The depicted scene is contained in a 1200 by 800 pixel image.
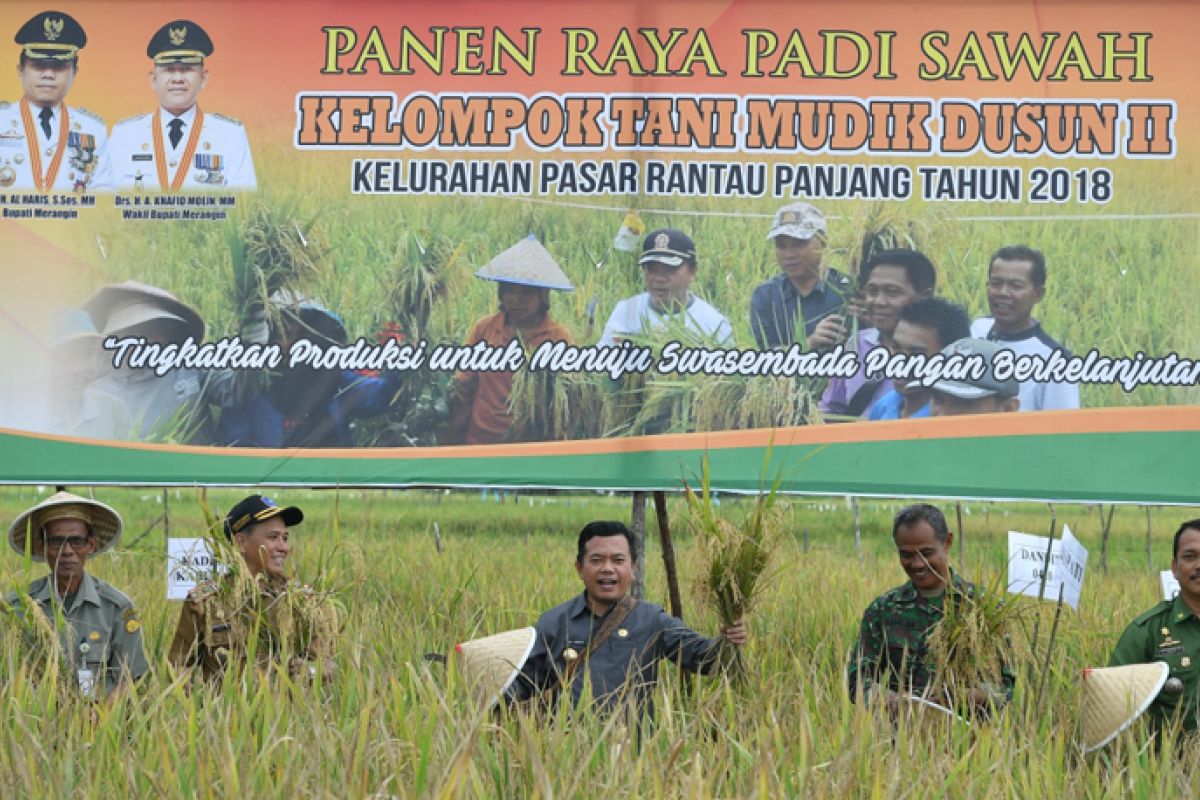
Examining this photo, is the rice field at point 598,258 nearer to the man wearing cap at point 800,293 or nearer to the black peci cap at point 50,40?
the man wearing cap at point 800,293

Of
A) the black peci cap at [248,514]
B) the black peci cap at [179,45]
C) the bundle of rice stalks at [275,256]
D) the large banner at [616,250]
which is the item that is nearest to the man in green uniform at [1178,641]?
the large banner at [616,250]

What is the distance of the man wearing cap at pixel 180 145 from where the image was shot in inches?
294

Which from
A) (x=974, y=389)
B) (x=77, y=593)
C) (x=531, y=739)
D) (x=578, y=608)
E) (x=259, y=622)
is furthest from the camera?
(x=974, y=389)

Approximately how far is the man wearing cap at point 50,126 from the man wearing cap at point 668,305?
7.90 feet

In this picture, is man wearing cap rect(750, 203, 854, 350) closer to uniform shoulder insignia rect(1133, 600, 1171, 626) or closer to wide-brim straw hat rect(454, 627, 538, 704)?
uniform shoulder insignia rect(1133, 600, 1171, 626)

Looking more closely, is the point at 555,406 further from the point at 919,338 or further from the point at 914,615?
the point at 914,615

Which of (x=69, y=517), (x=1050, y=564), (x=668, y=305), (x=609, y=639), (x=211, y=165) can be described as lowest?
(x=609, y=639)

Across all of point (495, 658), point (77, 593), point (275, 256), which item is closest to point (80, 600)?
point (77, 593)

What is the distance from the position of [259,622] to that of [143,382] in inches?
98.3

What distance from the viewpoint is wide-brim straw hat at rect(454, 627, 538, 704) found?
5.21 meters

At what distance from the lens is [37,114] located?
7.50m

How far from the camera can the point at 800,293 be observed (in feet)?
24.0

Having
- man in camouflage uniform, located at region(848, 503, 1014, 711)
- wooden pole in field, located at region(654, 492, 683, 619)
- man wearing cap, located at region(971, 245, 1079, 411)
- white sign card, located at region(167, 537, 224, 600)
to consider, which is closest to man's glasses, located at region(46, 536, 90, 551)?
white sign card, located at region(167, 537, 224, 600)

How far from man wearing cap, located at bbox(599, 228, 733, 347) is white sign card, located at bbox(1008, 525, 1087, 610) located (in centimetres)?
182
